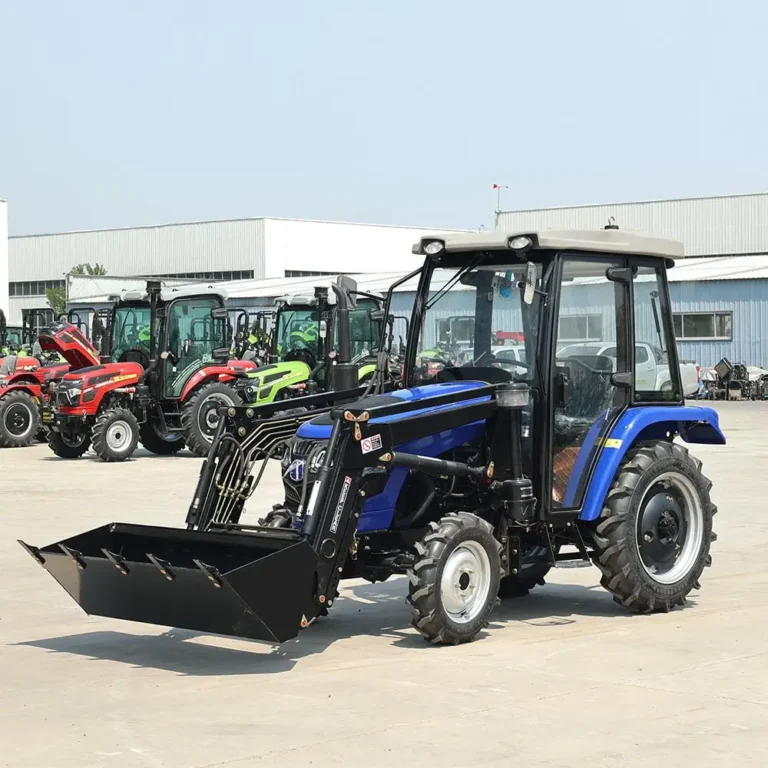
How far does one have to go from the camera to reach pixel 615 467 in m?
9.10

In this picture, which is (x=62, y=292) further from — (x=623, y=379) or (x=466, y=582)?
(x=466, y=582)

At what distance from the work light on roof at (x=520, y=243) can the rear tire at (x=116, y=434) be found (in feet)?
46.2

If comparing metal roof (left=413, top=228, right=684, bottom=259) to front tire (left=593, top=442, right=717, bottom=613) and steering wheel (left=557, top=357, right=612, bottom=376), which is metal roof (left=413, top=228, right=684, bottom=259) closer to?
steering wheel (left=557, top=357, right=612, bottom=376)

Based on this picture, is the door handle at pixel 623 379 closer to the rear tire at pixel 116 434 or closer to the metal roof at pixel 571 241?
the metal roof at pixel 571 241

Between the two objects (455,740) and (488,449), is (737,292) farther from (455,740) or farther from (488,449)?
(455,740)

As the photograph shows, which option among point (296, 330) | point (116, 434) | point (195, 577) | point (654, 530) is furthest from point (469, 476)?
point (296, 330)

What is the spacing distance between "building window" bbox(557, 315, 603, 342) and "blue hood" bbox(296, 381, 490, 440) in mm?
589

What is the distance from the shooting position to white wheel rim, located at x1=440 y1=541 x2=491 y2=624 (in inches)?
320

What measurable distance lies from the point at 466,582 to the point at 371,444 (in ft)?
3.41

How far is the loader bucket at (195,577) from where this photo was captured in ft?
24.1

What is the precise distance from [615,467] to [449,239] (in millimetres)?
1776

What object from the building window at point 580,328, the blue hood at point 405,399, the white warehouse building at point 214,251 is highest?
the white warehouse building at point 214,251

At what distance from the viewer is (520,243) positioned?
880 centimetres

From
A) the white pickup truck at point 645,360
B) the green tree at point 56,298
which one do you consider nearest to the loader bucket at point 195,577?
the white pickup truck at point 645,360
